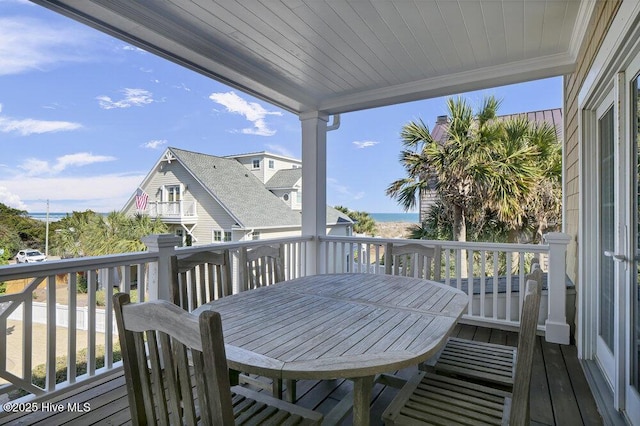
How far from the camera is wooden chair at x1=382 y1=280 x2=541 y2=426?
1.12 metres

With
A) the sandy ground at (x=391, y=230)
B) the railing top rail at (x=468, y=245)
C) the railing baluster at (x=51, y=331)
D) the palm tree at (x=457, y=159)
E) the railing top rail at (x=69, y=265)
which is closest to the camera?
the railing top rail at (x=69, y=265)

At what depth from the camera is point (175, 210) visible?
1208 centimetres

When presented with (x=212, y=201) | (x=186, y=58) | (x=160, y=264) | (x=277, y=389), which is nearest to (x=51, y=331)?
(x=160, y=264)

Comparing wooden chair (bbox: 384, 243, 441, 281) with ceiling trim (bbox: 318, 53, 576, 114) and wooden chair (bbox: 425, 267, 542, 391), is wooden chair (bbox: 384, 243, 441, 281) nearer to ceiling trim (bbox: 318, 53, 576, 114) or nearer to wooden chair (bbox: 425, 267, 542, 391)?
wooden chair (bbox: 425, 267, 542, 391)

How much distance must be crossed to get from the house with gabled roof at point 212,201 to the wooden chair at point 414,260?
874 centimetres

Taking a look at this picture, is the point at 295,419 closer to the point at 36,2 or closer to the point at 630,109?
the point at 630,109

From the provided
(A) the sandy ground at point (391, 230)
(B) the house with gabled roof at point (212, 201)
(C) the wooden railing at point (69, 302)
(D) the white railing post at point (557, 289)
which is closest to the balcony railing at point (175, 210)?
(B) the house with gabled roof at point (212, 201)

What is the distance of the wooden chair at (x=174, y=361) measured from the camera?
2.47 ft

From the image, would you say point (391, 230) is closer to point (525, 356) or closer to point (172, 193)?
point (172, 193)

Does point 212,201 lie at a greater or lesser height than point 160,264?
greater

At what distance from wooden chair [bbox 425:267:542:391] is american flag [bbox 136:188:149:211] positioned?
1268 centimetres

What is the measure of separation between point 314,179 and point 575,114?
8.83 ft

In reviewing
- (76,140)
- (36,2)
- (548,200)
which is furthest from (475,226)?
(76,140)

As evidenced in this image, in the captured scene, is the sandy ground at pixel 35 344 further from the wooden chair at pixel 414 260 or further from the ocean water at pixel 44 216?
the ocean water at pixel 44 216
